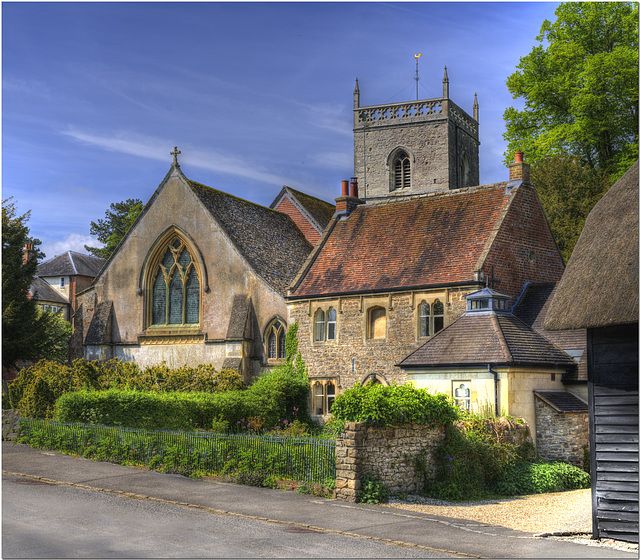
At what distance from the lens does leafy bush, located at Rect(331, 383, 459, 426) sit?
16844 millimetres

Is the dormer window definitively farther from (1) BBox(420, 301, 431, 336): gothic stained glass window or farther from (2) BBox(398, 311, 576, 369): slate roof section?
(1) BBox(420, 301, 431, 336): gothic stained glass window

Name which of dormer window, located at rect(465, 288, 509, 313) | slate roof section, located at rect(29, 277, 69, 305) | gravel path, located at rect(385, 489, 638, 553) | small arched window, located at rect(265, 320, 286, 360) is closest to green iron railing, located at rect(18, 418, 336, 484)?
gravel path, located at rect(385, 489, 638, 553)

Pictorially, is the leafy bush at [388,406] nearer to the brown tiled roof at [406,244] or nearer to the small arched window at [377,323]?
the brown tiled roof at [406,244]

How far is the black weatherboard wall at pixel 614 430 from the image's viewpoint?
12.9 metres

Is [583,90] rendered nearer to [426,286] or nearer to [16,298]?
[426,286]

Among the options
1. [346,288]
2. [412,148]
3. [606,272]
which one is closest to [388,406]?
[606,272]

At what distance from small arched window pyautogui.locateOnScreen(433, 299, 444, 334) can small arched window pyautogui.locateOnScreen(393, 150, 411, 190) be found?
26.4 metres

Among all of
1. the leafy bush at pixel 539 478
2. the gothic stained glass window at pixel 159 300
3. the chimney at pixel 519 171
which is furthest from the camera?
the gothic stained glass window at pixel 159 300

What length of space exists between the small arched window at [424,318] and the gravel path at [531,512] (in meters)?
9.41

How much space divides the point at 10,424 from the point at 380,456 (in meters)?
12.1

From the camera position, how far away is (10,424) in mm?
23016

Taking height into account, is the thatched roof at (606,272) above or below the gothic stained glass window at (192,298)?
below

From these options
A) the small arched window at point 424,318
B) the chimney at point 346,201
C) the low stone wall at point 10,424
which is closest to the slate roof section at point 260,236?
the chimney at point 346,201

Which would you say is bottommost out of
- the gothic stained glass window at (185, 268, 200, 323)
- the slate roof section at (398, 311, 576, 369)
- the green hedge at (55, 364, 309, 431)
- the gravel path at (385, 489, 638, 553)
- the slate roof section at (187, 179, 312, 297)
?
the gravel path at (385, 489, 638, 553)
